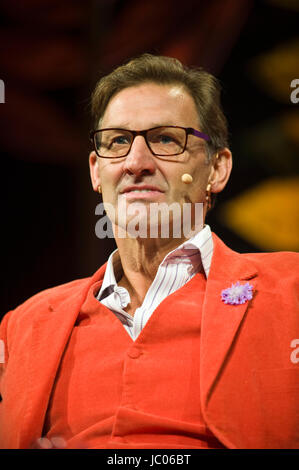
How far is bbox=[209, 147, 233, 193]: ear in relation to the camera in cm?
199

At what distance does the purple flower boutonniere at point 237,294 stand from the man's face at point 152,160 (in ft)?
1.24

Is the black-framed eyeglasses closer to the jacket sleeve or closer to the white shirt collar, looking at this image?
the white shirt collar

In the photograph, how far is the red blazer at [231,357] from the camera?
1.46 metres

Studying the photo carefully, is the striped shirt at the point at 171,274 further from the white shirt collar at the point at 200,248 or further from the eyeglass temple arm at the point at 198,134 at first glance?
the eyeglass temple arm at the point at 198,134

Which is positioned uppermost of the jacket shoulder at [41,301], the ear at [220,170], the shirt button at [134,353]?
the ear at [220,170]

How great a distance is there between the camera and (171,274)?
1820 millimetres

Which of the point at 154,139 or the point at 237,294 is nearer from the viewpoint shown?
the point at 237,294

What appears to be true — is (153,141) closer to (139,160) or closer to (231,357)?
(139,160)

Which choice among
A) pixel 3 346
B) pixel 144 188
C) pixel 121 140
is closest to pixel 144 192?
pixel 144 188

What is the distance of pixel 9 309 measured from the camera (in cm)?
216

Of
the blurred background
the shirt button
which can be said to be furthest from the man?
the blurred background

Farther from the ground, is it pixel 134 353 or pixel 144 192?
pixel 144 192

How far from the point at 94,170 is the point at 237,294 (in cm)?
80

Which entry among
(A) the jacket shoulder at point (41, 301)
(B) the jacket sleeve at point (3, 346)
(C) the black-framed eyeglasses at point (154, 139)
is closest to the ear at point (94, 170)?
(C) the black-framed eyeglasses at point (154, 139)
